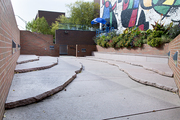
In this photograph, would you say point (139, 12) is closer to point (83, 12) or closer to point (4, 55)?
point (4, 55)

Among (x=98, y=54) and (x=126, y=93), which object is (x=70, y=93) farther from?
(x=98, y=54)

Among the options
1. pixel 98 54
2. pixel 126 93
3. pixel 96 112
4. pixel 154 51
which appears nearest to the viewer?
pixel 96 112

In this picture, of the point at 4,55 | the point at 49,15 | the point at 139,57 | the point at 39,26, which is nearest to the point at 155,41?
the point at 139,57

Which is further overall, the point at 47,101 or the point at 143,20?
the point at 143,20

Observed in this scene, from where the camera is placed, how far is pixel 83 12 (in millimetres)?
30297

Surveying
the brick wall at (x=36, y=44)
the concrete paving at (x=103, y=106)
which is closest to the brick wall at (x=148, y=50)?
the concrete paving at (x=103, y=106)

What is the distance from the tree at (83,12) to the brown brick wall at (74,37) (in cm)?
735

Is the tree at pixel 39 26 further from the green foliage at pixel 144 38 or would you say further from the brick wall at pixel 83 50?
the green foliage at pixel 144 38

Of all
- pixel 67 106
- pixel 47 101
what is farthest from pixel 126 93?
pixel 47 101

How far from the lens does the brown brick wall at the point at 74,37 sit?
22.1 m

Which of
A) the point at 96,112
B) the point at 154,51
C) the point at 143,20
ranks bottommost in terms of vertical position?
the point at 96,112

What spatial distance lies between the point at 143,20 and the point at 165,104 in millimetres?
11835

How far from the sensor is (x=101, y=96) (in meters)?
3.51

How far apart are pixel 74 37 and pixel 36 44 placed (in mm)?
7041
